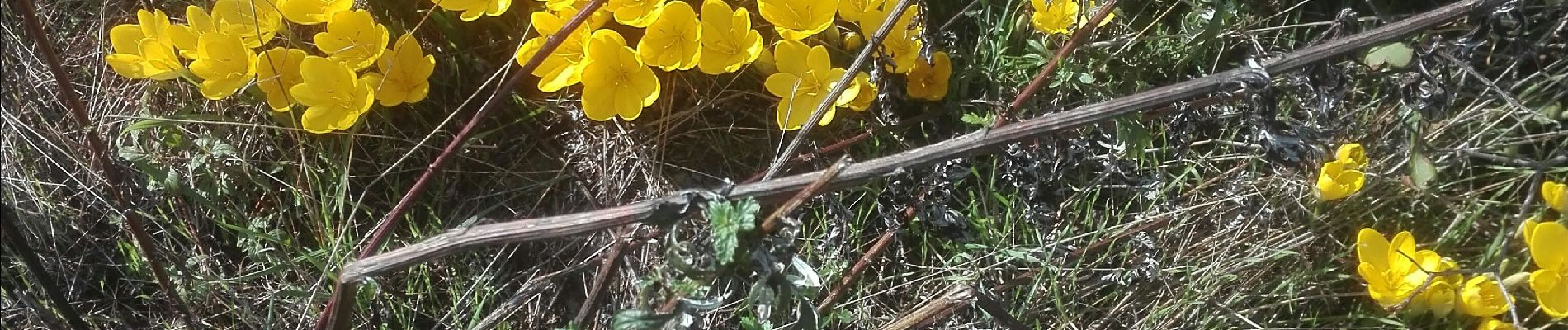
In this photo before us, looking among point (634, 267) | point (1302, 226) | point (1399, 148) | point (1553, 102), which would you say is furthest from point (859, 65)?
point (1553, 102)

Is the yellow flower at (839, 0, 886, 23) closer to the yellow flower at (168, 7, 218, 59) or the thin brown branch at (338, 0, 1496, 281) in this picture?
the thin brown branch at (338, 0, 1496, 281)

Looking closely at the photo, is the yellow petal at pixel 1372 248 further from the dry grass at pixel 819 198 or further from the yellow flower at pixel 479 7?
the yellow flower at pixel 479 7

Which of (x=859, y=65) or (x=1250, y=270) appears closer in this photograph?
(x=859, y=65)

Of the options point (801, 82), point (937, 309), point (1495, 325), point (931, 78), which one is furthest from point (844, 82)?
point (1495, 325)

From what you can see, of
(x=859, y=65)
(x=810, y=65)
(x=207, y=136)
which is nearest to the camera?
(x=859, y=65)

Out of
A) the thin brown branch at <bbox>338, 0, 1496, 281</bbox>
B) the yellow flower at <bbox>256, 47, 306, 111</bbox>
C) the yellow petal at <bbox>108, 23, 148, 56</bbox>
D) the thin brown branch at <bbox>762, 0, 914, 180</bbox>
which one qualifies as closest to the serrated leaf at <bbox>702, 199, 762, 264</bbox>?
the thin brown branch at <bbox>338, 0, 1496, 281</bbox>

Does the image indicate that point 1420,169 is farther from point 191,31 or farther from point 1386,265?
point 191,31

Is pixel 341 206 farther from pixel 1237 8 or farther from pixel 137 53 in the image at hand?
pixel 1237 8
